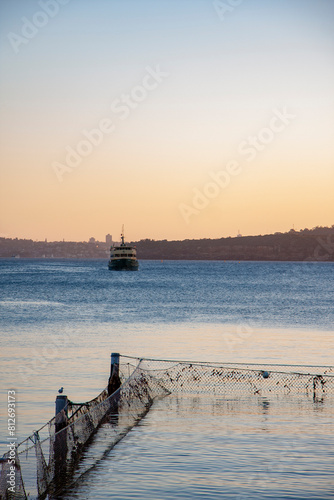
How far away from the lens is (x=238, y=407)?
24.9 meters

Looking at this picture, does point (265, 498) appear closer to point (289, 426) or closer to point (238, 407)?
point (289, 426)

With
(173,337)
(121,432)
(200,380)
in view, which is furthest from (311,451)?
(173,337)

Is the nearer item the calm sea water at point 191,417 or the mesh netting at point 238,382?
the calm sea water at point 191,417

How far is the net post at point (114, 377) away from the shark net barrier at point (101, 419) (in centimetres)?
16

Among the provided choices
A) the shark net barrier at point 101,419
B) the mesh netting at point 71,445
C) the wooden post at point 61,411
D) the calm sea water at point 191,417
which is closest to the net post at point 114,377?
the shark net barrier at point 101,419

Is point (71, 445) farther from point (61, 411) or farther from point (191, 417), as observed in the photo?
point (191, 417)

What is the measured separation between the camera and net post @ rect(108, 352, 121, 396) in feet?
80.0

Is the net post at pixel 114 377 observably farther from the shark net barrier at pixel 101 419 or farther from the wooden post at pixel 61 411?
the wooden post at pixel 61 411

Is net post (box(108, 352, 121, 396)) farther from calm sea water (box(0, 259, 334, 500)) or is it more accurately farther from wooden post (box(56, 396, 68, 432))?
wooden post (box(56, 396, 68, 432))

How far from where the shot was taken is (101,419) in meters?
21.5

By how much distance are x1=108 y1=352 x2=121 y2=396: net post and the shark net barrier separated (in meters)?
0.16

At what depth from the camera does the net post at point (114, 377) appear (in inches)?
960

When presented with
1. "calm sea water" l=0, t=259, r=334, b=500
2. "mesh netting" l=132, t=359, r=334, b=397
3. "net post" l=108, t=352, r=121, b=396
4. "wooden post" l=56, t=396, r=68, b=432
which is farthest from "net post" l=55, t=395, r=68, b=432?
"mesh netting" l=132, t=359, r=334, b=397

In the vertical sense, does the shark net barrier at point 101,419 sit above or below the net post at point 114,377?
below
